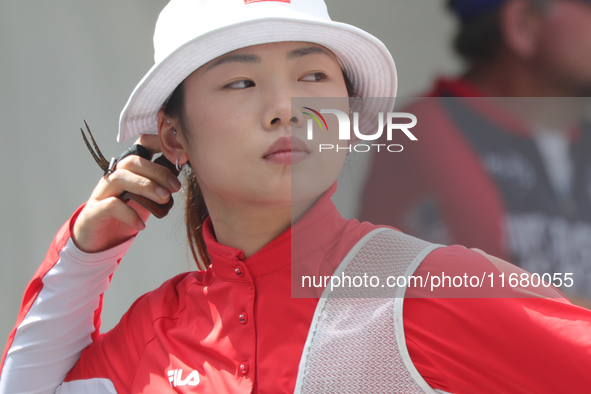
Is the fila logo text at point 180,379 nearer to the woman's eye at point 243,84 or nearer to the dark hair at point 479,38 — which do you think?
the woman's eye at point 243,84

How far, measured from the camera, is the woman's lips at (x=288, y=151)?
1027 mm

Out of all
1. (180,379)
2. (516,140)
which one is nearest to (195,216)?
(180,379)

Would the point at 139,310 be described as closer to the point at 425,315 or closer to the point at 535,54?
the point at 425,315

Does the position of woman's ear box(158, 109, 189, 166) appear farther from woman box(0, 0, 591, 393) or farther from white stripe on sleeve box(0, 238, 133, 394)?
white stripe on sleeve box(0, 238, 133, 394)

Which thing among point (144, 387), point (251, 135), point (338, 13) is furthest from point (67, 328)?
point (338, 13)

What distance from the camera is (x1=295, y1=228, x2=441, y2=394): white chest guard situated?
93 cm

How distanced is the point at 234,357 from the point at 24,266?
1779 mm

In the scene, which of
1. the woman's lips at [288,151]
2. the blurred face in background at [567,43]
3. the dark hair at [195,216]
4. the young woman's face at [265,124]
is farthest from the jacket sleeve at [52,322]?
the blurred face in background at [567,43]

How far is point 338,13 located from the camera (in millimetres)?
1648

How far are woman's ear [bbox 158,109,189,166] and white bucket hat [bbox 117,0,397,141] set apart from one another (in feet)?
0.11

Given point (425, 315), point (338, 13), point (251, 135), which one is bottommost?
point (425, 315)

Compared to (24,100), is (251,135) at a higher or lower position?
lower

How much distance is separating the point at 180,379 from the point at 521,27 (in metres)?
1.07

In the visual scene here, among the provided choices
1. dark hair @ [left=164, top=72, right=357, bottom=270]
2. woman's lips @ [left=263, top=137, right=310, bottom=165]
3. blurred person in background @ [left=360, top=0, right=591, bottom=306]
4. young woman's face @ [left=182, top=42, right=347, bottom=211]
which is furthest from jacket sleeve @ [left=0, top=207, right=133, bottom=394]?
blurred person in background @ [left=360, top=0, right=591, bottom=306]
